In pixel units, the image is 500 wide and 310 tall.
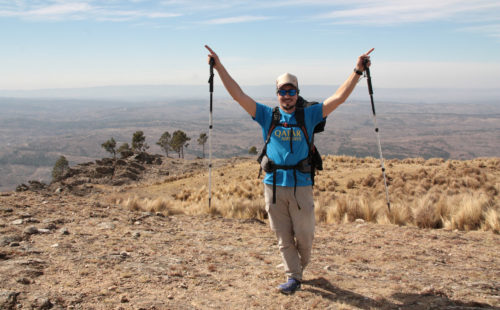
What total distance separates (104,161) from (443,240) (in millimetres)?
27092

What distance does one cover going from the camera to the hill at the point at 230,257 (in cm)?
427

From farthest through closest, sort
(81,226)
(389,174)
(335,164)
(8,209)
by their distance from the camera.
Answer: (335,164)
(389,174)
(8,209)
(81,226)

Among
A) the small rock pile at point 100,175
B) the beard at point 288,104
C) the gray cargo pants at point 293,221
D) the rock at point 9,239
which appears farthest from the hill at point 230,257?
the small rock pile at point 100,175

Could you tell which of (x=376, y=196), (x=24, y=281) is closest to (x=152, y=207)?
(x=24, y=281)

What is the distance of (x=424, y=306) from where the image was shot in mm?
4043

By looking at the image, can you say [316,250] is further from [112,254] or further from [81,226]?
[81,226]

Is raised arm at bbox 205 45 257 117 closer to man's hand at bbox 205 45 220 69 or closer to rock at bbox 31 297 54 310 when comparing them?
man's hand at bbox 205 45 220 69

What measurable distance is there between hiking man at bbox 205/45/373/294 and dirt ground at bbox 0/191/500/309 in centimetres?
58

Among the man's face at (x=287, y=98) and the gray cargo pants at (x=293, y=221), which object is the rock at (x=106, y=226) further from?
the man's face at (x=287, y=98)

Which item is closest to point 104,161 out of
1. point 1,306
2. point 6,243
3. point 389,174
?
point 389,174

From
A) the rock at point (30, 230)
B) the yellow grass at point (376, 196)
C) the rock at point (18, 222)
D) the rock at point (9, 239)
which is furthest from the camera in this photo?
the yellow grass at point (376, 196)

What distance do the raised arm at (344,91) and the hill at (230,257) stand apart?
2.30m

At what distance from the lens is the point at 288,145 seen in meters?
4.37

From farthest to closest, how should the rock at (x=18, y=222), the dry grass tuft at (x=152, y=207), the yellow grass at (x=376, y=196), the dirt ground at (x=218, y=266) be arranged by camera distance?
the dry grass tuft at (x=152, y=207)
the yellow grass at (x=376, y=196)
the rock at (x=18, y=222)
the dirt ground at (x=218, y=266)
